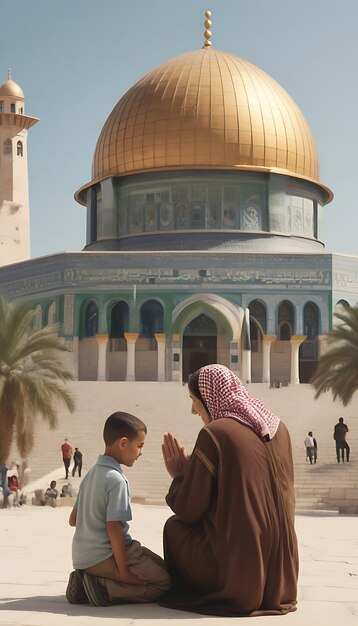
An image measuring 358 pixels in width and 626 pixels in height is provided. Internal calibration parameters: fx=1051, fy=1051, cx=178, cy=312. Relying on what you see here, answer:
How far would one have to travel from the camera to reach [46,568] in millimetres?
6438

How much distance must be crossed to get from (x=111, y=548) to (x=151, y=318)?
2702 cm

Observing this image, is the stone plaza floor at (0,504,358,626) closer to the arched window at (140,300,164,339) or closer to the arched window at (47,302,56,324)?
the arched window at (140,300,164,339)

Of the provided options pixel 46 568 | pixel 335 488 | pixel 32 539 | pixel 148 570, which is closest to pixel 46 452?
pixel 335 488

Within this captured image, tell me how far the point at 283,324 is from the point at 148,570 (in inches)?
1091

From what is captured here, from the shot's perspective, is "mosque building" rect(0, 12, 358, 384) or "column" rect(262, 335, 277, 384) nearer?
"column" rect(262, 335, 277, 384)

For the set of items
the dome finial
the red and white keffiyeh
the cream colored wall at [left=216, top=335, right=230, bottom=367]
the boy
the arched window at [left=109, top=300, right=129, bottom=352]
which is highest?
the dome finial

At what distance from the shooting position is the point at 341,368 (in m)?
19.3

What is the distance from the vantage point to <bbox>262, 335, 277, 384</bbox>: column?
31391 millimetres

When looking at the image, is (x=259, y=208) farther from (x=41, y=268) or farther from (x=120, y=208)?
(x=41, y=268)

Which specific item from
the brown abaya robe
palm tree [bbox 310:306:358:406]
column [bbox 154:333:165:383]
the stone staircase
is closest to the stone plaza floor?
the brown abaya robe

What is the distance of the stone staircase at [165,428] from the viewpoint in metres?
17.5

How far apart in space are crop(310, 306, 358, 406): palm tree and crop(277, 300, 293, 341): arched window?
40.4 feet

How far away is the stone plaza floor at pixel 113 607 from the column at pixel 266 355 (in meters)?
20.5

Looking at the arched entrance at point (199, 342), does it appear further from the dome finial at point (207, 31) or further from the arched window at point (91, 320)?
the dome finial at point (207, 31)
